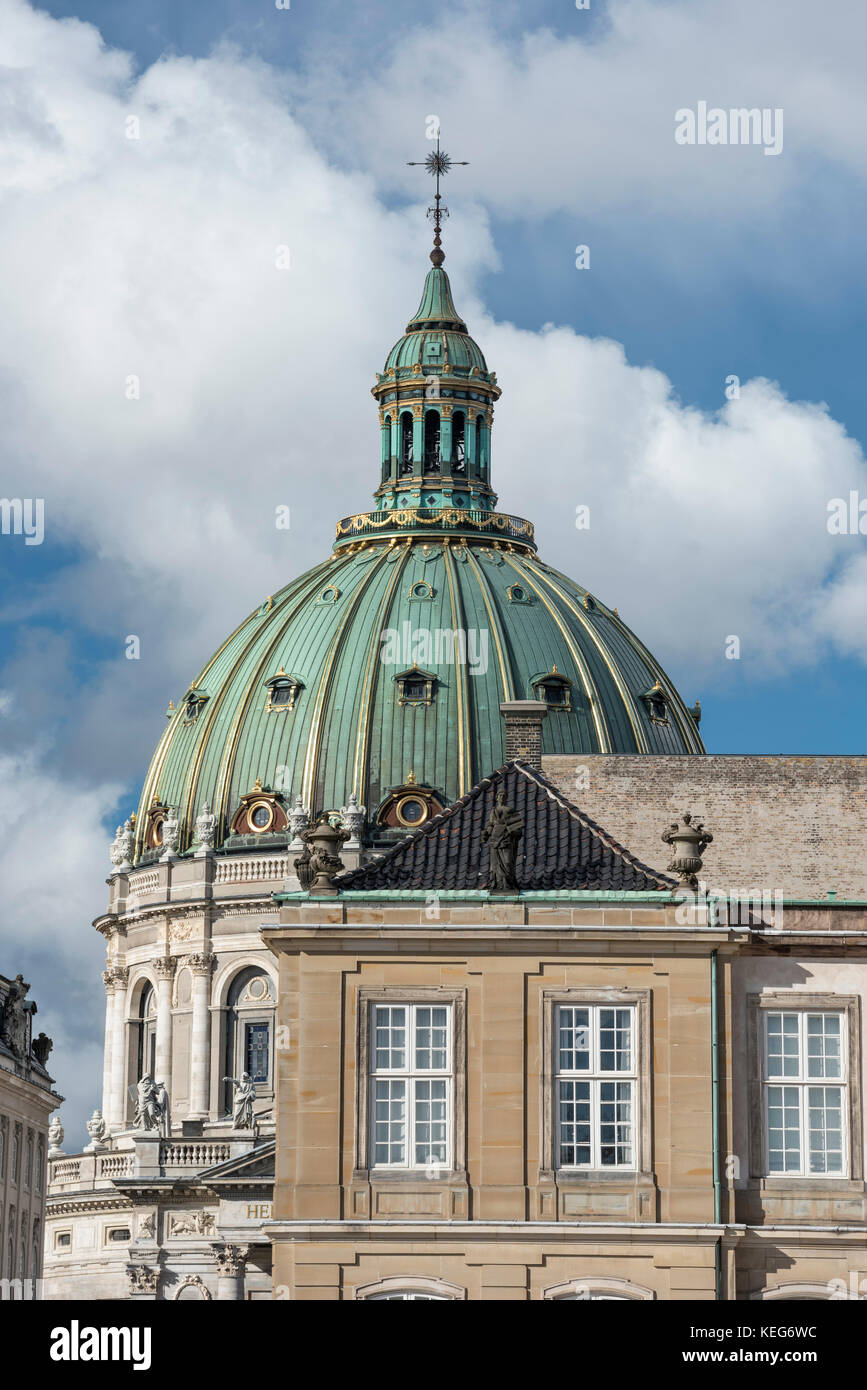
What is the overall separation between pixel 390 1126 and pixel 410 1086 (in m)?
0.56

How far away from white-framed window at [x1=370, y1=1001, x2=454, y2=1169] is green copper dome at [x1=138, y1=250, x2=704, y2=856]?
244 ft

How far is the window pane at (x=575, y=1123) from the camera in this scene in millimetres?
37500

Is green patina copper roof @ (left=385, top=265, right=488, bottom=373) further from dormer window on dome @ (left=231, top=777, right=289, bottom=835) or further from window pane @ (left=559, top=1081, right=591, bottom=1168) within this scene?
window pane @ (left=559, top=1081, right=591, bottom=1168)

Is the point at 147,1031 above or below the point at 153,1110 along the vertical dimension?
above

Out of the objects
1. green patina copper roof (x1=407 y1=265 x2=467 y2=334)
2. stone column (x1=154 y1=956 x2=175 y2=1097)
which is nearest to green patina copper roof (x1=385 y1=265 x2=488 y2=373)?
green patina copper roof (x1=407 y1=265 x2=467 y2=334)

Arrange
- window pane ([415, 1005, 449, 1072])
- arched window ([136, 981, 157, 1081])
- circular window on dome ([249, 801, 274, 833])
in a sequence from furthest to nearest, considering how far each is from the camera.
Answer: arched window ([136, 981, 157, 1081]) → circular window on dome ([249, 801, 274, 833]) → window pane ([415, 1005, 449, 1072])

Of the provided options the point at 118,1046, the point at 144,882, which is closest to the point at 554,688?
the point at 144,882

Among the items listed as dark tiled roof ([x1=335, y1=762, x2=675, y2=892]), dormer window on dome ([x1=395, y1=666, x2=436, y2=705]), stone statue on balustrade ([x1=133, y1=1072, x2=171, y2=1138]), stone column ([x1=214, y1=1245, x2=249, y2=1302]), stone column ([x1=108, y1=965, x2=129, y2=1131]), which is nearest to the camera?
dark tiled roof ([x1=335, y1=762, x2=675, y2=892])

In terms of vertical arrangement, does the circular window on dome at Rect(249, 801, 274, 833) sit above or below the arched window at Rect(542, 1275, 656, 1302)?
above

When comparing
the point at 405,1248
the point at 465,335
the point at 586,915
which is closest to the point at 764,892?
the point at 586,915

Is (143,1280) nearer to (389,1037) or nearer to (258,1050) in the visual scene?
(258,1050)

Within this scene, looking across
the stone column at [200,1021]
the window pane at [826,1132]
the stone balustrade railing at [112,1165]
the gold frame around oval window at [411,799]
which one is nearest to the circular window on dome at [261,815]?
the gold frame around oval window at [411,799]

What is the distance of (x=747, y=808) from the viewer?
48812 mm

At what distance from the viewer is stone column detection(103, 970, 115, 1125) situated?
120 meters
